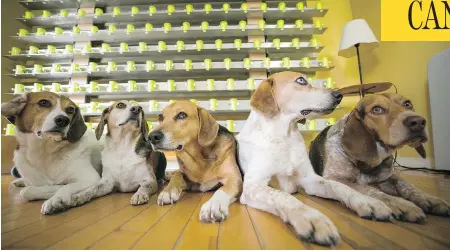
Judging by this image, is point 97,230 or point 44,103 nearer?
point 97,230

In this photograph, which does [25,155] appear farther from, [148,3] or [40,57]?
[148,3]

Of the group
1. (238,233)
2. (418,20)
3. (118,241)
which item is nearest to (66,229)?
(118,241)

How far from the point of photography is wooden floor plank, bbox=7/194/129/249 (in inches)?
36.3

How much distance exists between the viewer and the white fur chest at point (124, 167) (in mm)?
1876

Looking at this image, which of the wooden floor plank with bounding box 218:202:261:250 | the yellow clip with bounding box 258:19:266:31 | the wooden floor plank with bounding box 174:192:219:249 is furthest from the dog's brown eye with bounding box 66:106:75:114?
the yellow clip with bounding box 258:19:266:31

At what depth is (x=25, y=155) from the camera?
168 centimetres

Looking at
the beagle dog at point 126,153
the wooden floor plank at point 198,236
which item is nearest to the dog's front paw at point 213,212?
the wooden floor plank at point 198,236

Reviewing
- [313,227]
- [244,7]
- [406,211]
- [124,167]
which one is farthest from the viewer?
[244,7]

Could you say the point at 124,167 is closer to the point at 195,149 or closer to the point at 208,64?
the point at 195,149

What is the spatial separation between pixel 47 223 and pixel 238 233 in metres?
0.93

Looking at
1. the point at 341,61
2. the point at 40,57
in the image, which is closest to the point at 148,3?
the point at 40,57

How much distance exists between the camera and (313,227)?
89 centimetres

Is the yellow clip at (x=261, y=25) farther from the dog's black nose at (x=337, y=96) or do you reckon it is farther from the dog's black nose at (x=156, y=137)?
the dog's black nose at (x=156, y=137)

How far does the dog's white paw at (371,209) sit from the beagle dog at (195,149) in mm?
657
